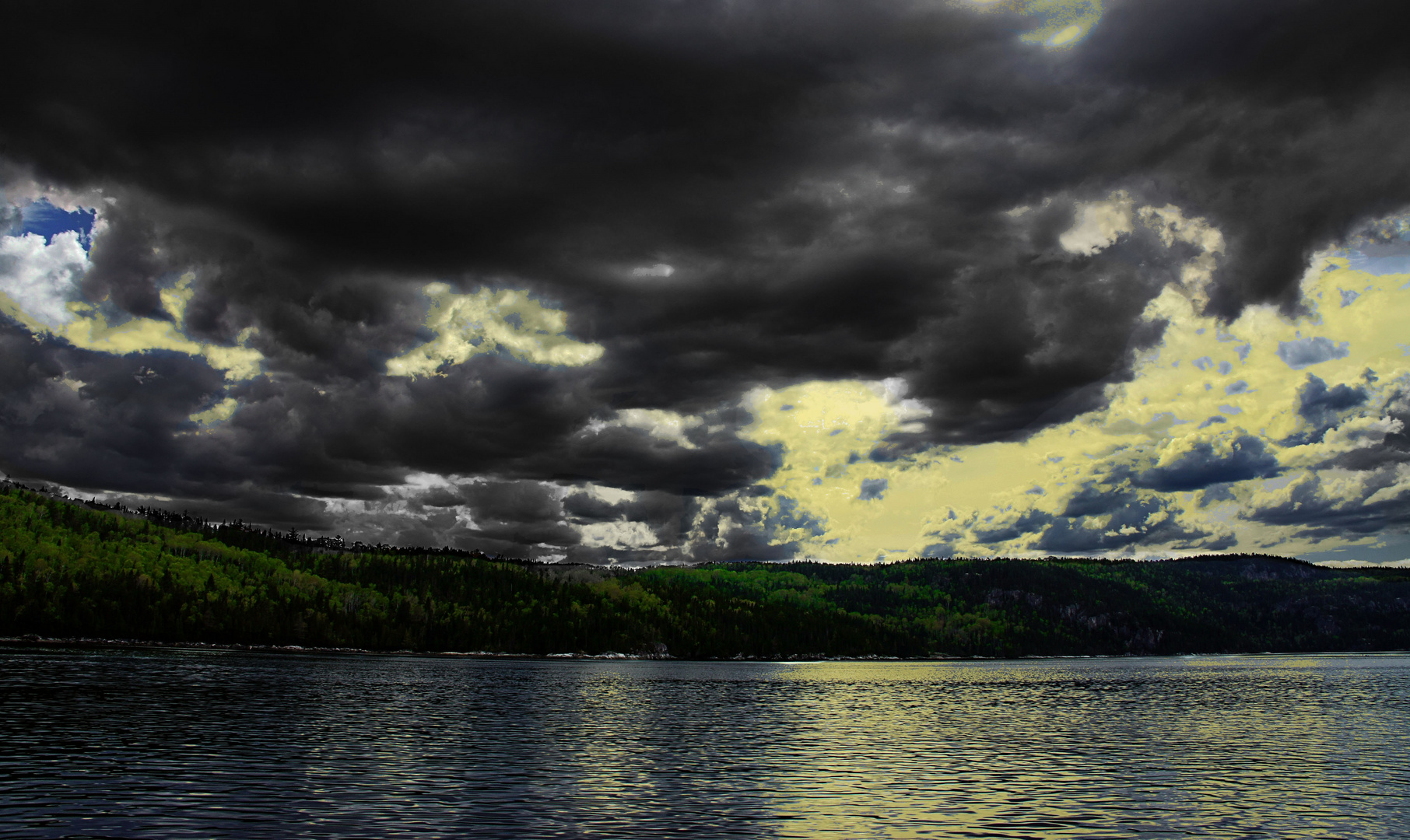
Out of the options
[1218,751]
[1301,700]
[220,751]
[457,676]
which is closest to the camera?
[220,751]

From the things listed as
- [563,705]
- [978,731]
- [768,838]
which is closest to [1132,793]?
[768,838]

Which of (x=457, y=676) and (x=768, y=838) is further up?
(x=768, y=838)

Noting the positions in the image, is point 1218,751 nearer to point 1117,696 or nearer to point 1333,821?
point 1333,821

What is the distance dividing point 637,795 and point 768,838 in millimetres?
12494

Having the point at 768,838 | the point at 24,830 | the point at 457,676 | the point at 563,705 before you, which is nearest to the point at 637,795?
the point at 768,838

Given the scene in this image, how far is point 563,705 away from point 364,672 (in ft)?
314

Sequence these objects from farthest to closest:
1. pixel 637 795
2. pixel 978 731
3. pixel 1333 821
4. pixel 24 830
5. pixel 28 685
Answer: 1. pixel 28 685
2. pixel 978 731
3. pixel 637 795
4. pixel 1333 821
5. pixel 24 830

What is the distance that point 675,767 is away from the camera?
2324 inches

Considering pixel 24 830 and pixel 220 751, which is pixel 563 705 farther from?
pixel 24 830

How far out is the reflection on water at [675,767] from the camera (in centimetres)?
3912

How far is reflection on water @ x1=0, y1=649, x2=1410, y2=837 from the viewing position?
39.1 metres

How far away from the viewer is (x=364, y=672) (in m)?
191

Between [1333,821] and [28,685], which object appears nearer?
[1333,821]

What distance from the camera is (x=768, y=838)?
36375 mm
